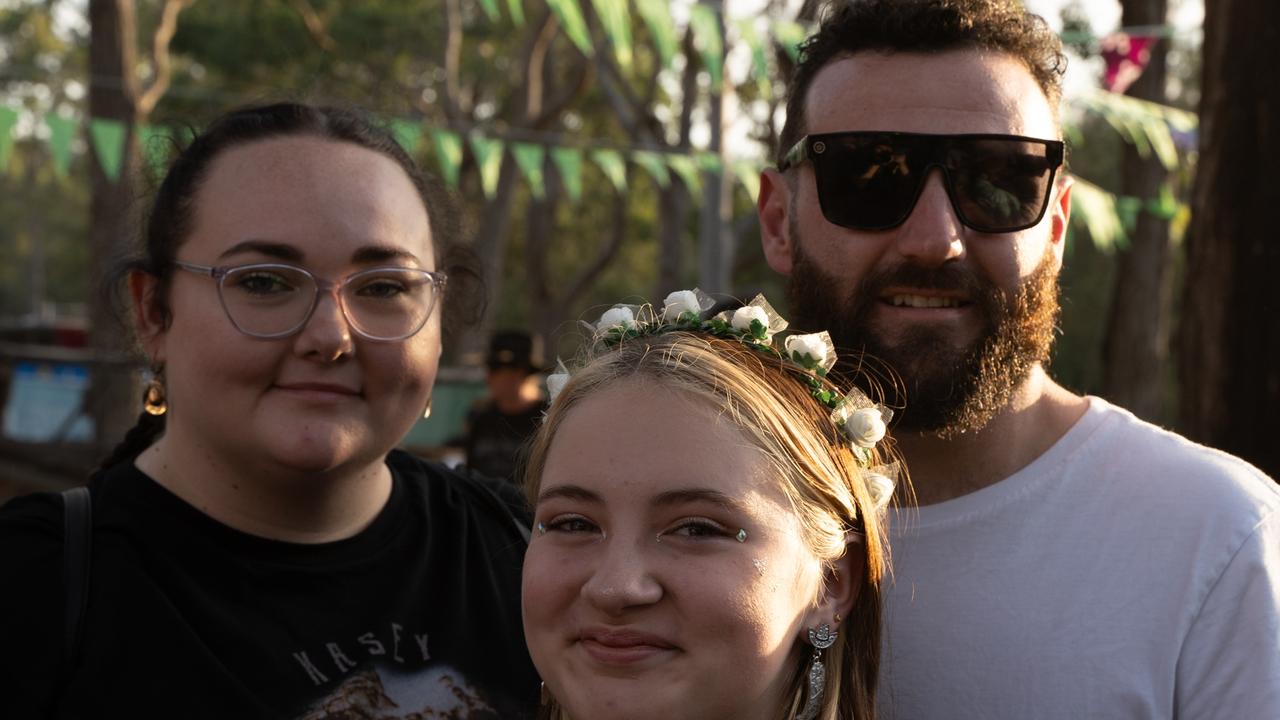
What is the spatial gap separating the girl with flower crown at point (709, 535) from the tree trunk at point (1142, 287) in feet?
32.8

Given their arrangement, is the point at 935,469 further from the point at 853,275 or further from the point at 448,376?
the point at 448,376

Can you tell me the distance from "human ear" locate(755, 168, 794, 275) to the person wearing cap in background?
17.6ft

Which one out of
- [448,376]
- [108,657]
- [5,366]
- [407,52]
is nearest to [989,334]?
[108,657]

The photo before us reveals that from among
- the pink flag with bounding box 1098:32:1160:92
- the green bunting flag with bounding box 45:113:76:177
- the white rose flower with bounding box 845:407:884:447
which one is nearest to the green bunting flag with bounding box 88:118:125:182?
the green bunting flag with bounding box 45:113:76:177

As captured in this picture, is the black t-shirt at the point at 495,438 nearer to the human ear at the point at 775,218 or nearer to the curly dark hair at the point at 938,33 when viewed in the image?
the human ear at the point at 775,218

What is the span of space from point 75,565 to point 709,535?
112 cm

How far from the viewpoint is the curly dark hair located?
231cm

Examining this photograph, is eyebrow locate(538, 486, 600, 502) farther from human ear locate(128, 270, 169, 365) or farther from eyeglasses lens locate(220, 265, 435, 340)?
human ear locate(128, 270, 169, 365)

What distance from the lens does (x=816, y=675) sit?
201 centimetres

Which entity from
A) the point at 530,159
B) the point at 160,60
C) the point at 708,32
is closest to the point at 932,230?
the point at 708,32

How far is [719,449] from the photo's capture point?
196 cm

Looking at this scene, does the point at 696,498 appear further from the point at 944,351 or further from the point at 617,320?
the point at 944,351

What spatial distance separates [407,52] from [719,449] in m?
23.9

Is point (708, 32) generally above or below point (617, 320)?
above
